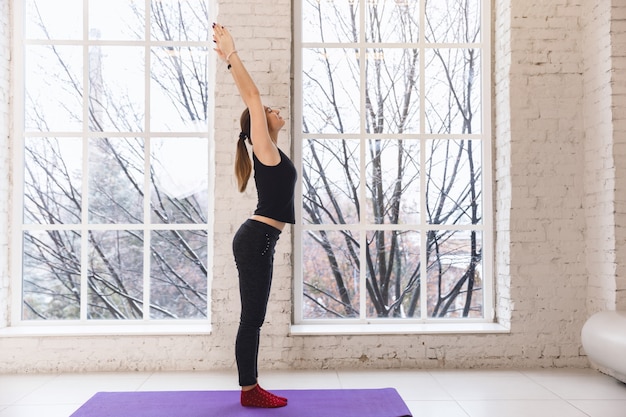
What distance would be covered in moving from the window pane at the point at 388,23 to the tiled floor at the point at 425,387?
2.52 meters

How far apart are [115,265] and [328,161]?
5.90 feet

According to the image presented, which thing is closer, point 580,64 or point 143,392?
point 143,392

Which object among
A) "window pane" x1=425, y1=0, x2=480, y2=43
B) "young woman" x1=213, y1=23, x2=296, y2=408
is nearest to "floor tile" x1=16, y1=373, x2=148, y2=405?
"young woman" x1=213, y1=23, x2=296, y2=408

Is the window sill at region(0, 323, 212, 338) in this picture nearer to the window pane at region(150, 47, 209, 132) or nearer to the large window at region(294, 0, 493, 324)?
the large window at region(294, 0, 493, 324)

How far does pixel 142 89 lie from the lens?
4383 millimetres

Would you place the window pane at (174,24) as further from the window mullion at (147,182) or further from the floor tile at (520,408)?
the floor tile at (520,408)

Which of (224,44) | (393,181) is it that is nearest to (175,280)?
(393,181)

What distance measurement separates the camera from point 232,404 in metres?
3.16

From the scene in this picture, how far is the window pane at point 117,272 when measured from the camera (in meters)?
4.30

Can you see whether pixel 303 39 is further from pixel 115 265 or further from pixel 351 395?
pixel 351 395

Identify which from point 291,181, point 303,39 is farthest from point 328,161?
point 291,181

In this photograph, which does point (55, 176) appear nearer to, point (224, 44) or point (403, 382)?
point (224, 44)

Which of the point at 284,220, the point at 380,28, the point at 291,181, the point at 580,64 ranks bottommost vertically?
the point at 284,220

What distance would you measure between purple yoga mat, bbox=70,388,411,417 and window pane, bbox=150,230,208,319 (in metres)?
0.96
